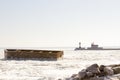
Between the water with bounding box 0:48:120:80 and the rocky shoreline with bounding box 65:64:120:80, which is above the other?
the rocky shoreline with bounding box 65:64:120:80

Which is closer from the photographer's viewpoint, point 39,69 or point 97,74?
point 97,74

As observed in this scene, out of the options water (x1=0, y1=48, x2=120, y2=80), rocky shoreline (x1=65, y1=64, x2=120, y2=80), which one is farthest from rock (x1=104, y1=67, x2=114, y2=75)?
water (x1=0, y1=48, x2=120, y2=80)

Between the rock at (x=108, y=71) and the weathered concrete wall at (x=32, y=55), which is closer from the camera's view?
the rock at (x=108, y=71)

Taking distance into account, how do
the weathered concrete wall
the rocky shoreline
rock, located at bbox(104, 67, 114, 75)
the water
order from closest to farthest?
the rocky shoreline → rock, located at bbox(104, 67, 114, 75) → the water → the weathered concrete wall

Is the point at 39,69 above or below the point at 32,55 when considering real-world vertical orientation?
below

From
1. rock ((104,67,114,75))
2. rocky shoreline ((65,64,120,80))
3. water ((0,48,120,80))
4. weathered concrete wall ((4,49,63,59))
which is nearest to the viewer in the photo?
rocky shoreline ((65,64,120,80))

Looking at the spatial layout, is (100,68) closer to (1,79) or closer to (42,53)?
(1,79)

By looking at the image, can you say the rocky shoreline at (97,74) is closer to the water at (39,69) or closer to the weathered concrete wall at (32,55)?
the water at (39,69)

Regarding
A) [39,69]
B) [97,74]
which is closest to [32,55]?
[39,69]

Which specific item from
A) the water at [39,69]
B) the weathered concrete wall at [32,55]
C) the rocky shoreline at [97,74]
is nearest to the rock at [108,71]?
the rocky shoreline at [97,74]

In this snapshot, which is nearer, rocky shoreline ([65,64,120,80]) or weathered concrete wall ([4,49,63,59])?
rocky shoreline ([65,64,120,80])

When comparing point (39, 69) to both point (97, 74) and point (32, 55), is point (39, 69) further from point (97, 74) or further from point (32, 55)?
point (32, 55)

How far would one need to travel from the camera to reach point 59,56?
29.0 m

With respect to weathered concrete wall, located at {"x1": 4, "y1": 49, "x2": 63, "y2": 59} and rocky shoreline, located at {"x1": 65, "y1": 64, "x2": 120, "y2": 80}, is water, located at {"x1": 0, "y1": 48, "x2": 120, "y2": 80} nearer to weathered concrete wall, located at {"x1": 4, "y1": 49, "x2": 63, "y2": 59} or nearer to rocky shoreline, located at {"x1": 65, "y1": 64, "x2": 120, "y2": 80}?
rocky shoreline, located at {"x1": 65, "y1": 64, "x2": 120, "y2": 80}
